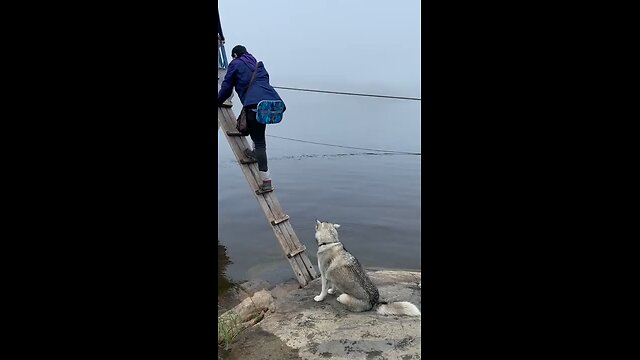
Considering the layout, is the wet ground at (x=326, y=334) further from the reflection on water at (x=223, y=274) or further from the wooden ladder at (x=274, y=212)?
the reflection on water at (x=223, y=274)

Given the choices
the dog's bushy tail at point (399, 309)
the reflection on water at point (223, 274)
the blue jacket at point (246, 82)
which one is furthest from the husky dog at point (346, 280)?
the reflection on water at point (223, 274)

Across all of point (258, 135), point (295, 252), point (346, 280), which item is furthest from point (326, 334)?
point (258, 135)

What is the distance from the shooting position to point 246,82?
459 centimetres

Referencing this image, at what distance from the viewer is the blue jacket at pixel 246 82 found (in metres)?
4.56

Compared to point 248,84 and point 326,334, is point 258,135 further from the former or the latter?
point 326,334

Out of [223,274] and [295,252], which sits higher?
[295,252]

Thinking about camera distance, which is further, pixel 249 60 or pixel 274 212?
pixel 274 212

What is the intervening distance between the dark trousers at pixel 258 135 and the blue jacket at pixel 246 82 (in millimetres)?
124

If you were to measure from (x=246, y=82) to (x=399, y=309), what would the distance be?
9.49ft

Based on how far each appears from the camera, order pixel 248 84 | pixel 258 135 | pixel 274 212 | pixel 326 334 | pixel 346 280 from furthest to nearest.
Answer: pixel 274 212
pixel 258 135
pixel 248 84
pixel 346 280
pixel 326 334

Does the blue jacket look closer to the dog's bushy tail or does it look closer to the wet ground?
the wet ground
